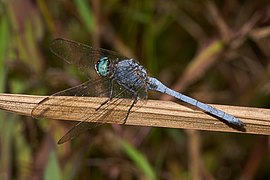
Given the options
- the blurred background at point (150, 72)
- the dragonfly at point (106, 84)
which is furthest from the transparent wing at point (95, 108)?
the blurred background at point (150, 72)

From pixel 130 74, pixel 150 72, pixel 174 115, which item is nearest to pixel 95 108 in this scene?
pixel 174 115

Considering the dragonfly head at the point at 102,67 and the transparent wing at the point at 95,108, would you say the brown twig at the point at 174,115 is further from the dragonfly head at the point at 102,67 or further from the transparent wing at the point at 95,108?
the dragonfly head at the point at 102,67

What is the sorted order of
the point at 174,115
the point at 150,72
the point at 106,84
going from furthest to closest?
the point at 150,72 → the point at 106,84 → the point at 174,115

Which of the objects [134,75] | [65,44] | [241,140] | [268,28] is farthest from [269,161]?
[65,44]

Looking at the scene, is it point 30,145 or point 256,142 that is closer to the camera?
point 30,145

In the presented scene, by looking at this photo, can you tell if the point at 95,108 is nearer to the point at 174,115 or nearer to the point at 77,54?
the point at 174,115

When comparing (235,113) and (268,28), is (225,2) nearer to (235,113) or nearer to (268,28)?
(268,28)
